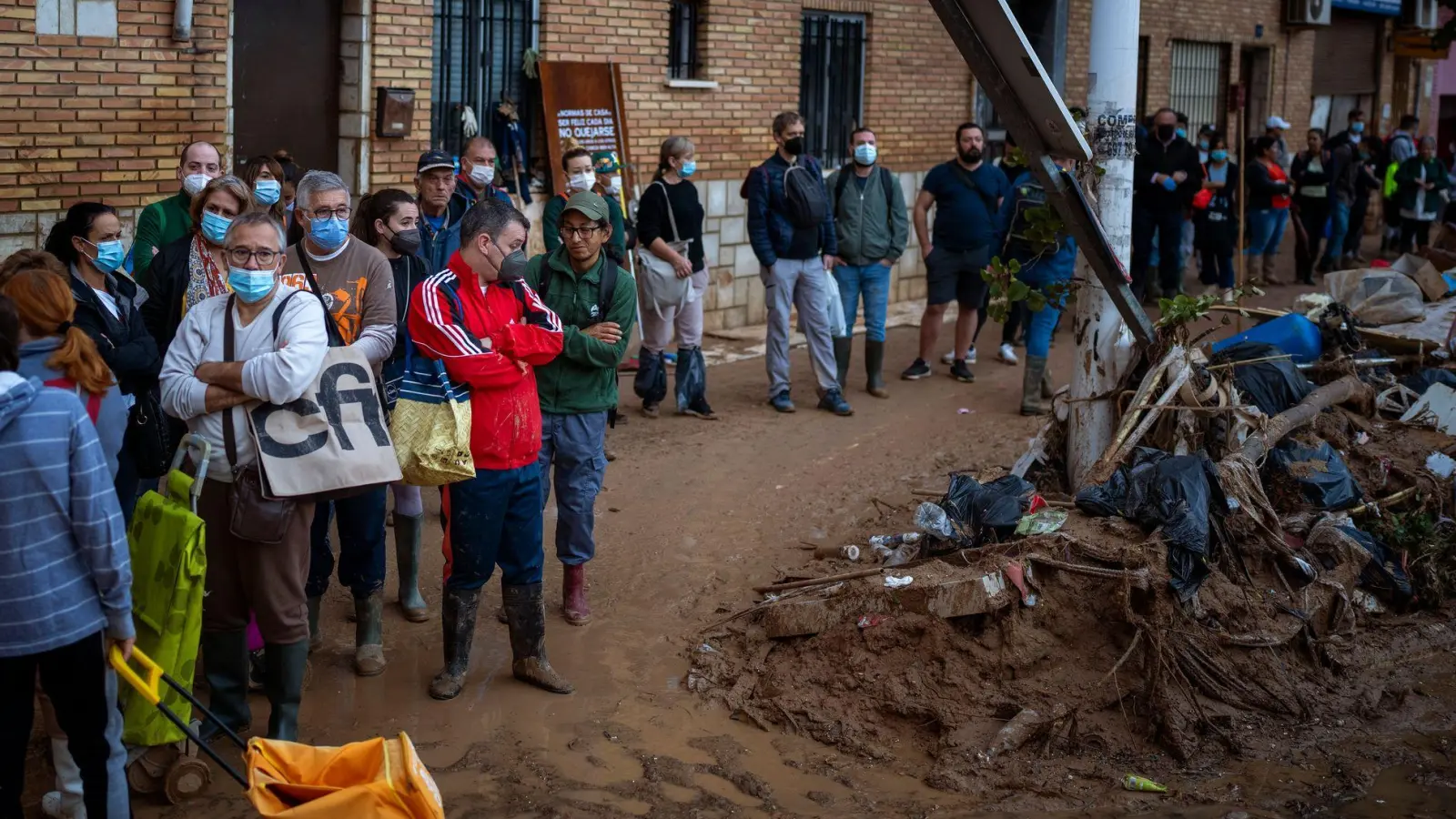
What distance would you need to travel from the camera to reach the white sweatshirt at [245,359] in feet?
14.7

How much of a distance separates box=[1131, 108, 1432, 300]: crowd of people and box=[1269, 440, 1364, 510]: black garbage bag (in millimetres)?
6614

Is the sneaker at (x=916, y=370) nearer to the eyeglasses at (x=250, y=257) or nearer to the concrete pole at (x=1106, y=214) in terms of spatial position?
the concrete pole at (x=1106, y=214)

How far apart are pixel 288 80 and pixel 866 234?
4.21 meters

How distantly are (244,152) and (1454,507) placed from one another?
778cm

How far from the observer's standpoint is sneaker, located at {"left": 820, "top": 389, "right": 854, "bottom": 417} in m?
10.1

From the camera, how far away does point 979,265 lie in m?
10.7

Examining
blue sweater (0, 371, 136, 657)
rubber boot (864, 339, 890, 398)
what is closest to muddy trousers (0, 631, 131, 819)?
blue sweater (0, 371, 136, 657)

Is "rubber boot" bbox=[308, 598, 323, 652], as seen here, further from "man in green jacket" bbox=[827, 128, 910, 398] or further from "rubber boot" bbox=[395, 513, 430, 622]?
"man in green jacket" bbox=[827, 128, 910, 398]

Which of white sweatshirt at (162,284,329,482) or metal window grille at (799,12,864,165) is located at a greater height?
metal window grille at (799,12,864,165)

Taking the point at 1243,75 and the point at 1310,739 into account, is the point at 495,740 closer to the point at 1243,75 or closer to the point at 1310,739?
the point at 1310,739

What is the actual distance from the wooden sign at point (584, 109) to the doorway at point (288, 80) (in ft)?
5.96

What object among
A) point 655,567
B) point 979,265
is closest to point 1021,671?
point 655,567

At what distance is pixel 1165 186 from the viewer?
14297 mm

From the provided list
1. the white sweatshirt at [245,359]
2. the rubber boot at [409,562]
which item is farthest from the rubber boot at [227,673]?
the rubber boot at [409,562]
